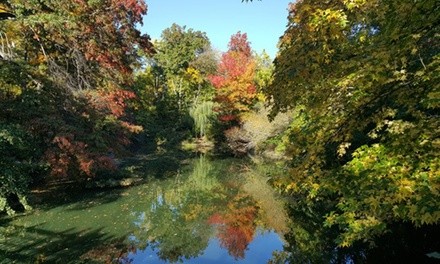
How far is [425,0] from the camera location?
3.38m

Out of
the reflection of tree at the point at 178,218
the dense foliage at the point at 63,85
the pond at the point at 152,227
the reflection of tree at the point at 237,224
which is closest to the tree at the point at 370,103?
the pond at the point at 152,227

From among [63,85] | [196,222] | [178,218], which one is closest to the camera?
[196,222]

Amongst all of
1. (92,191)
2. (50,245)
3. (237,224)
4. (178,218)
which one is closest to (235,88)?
(92,191)

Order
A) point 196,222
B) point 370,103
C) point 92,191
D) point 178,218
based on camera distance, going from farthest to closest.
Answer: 1. point 92,191
2. point 178,218
3. point 196,222
4. point 370,103

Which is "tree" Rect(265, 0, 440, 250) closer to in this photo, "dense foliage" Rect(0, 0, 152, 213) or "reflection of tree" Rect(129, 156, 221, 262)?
"reflection of tree" Rect(129, 156, 221, 262)

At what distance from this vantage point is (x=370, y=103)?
160 inches

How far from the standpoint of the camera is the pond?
30.3 feet

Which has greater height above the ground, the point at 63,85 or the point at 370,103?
the point at 63,85

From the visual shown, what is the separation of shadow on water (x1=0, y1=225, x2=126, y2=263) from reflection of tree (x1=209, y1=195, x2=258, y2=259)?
9.47 feet

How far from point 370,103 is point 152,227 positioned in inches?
357

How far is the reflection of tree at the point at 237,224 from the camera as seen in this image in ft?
32.8

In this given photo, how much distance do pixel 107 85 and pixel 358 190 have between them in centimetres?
→ 1138

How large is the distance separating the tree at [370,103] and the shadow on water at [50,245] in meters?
6.52

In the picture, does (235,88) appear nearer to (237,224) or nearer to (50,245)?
(237,224)
